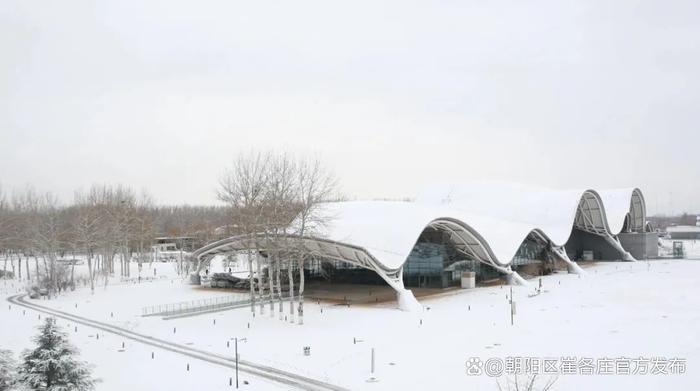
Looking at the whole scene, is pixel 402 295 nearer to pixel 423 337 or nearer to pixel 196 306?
pixel 423 337

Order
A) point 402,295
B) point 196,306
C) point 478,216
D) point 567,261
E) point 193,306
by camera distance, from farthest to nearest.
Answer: point 567,261 < point 478,216 < point 193,306 < point 196,306 < point 402,295

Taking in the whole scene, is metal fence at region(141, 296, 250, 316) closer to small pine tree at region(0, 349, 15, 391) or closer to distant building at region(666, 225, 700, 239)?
small pine tree at region(0, 349, 15, 391)

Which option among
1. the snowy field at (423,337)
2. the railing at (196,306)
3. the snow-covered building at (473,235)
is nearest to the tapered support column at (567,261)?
the snow-covered building at (473,235)

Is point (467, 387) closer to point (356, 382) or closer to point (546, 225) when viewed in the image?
point (356, 382)

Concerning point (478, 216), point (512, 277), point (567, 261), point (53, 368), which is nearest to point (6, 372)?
point (53, 368)

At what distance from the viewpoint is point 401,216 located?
43.8m

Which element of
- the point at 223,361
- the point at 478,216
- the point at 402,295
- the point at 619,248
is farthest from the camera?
the point at 619,248

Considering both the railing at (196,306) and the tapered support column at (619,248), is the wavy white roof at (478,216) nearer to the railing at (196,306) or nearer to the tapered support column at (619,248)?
the tapered support column at (619,248)

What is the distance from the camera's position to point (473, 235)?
46969mm

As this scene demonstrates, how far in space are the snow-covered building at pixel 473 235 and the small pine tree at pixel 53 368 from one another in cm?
1868

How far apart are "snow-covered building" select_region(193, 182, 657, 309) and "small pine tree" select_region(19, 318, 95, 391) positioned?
1868 centimetres

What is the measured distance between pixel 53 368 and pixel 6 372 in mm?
1192

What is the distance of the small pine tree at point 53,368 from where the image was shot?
16.1 meters

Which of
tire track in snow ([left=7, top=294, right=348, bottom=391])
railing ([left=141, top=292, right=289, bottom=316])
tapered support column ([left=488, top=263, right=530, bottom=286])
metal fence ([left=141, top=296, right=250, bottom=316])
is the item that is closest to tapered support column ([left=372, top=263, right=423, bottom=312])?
railing ([left=141, top=292, right=289, bottom=316])
